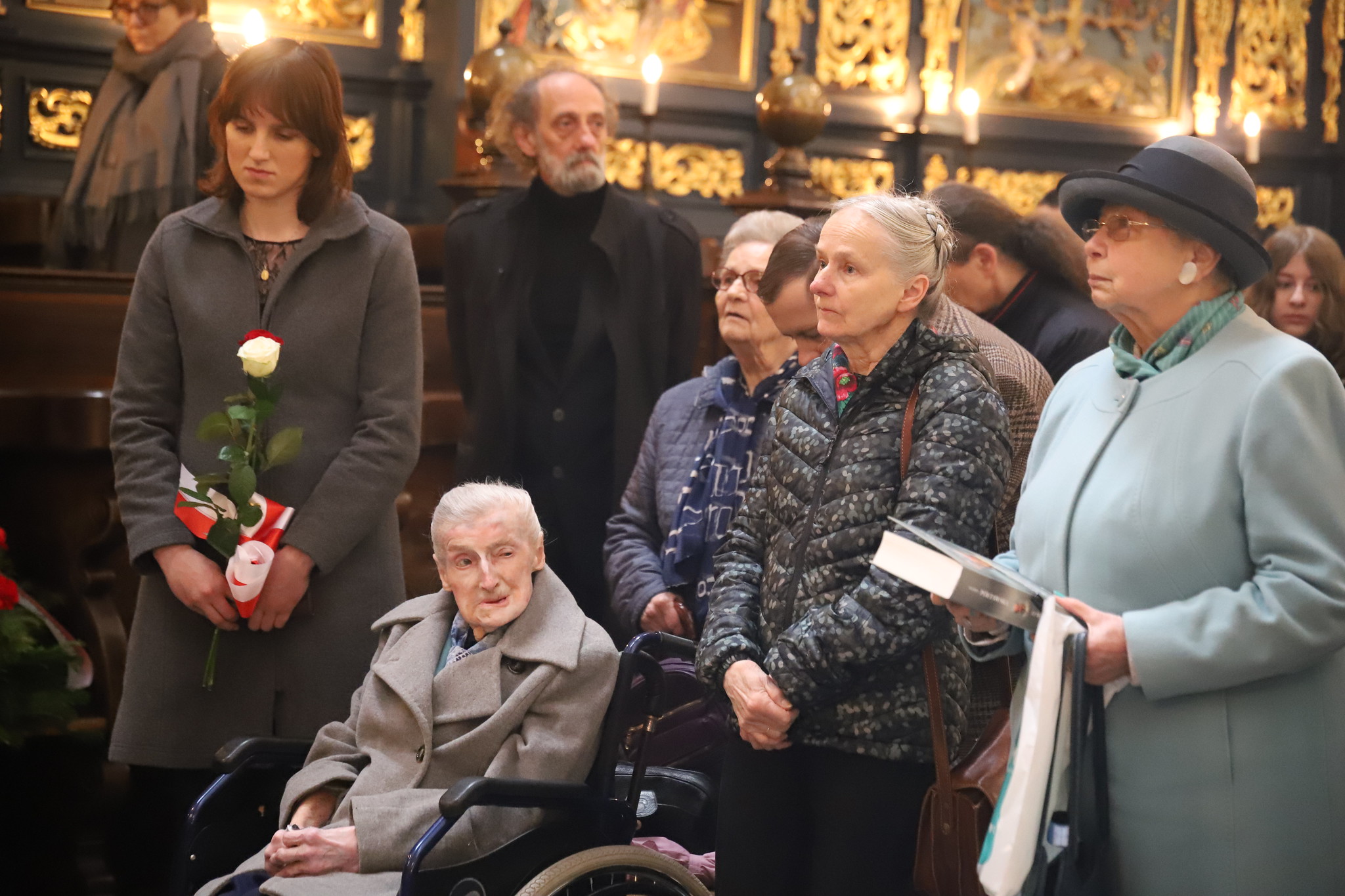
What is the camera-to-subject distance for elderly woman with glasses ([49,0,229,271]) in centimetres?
416

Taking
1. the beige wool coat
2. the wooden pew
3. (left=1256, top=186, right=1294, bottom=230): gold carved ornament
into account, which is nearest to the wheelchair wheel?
the beige wool coat

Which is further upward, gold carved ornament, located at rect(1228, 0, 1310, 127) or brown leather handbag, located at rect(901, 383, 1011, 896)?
gold carved ornament, located at rect(1228, 0, 1310, 127)

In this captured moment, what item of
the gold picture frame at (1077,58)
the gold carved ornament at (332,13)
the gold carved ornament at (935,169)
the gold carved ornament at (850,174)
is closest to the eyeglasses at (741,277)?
the gold carved ornament at (332,13)

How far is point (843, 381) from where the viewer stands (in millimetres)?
2238

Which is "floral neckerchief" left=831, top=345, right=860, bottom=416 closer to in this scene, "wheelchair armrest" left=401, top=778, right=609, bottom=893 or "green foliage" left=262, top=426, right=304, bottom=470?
"wheelchair armrest" left=401, top=778, right=609, bottom=893

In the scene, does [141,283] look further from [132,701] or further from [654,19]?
[654,19]

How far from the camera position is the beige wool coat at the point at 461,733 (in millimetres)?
2369

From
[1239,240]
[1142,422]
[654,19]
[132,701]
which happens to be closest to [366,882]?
[132,701]

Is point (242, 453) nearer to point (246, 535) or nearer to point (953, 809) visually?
point (246, 535)

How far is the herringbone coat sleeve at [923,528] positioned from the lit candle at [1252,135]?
5.36 metres


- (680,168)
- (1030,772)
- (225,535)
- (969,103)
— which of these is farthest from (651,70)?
(1030,772)

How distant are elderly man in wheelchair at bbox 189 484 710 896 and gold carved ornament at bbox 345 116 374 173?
3824 mm

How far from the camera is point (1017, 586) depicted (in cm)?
178

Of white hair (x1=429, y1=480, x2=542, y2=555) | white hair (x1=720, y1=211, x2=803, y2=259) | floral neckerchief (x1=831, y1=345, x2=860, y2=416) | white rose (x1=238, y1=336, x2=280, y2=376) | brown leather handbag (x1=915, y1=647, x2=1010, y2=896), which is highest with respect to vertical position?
white hair (x1=720, y1=211, x2=803, y2=259)
